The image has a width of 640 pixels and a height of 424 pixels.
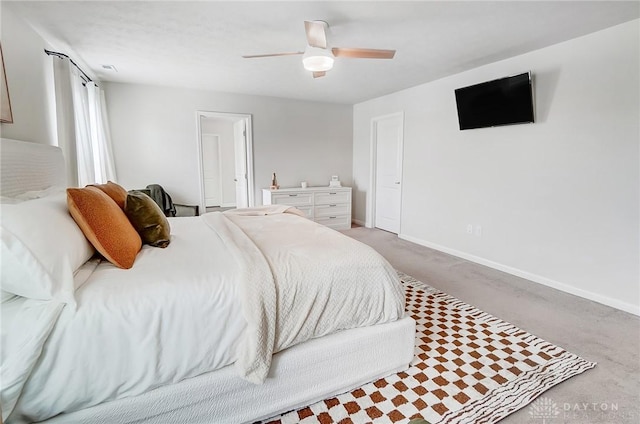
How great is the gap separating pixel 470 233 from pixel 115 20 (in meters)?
4.14

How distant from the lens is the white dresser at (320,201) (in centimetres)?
507

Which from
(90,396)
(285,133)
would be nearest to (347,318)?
(90,396)

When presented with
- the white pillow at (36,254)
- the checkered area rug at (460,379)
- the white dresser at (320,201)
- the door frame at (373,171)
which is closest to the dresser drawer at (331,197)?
the white dresser at (320,201)

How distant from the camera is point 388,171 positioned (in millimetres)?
5266

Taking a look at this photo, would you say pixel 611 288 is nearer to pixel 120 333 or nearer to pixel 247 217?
pixel 247 217

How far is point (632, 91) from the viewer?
8.12 feet

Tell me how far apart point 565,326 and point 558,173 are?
1.44 meters

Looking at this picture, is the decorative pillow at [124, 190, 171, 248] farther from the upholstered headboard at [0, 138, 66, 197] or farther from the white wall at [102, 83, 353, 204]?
the white wall at [102, 83, 353, 204]

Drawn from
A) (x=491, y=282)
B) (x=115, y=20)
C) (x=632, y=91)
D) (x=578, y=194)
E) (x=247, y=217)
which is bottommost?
(x=491, y=282)

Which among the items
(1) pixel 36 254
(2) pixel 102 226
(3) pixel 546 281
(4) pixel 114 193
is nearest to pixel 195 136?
(4) pixel 114 193

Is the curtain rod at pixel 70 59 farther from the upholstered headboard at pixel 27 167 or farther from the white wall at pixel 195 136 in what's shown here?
the upholstered headboard at pixel 27 167

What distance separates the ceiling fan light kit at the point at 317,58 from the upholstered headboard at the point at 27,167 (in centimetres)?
202

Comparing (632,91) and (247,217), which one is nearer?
(632,91)

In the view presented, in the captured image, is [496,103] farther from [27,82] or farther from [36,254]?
[27,82]
